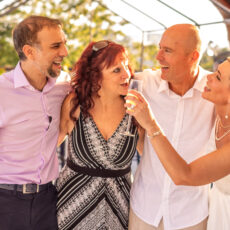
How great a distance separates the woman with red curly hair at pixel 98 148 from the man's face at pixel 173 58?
29cm

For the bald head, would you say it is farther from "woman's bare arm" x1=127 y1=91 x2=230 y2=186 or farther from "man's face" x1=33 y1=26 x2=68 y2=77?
"woman's bare arm" x1=127 y1=91 x2=230 y2=186

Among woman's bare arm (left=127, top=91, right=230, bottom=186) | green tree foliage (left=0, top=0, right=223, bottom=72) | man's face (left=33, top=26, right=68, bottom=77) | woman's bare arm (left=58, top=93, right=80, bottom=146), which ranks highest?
man's face (left=33, top=26, right=68, bottom=77)

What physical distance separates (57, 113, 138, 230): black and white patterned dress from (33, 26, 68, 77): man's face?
463mm

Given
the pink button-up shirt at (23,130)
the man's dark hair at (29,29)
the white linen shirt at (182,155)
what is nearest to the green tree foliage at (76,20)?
the man's dark hair at (29,29)

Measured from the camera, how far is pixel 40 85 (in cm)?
260

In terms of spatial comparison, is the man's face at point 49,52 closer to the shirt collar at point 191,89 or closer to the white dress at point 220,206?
the shirt collar at point 191,89

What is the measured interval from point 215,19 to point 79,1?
12.9 metres

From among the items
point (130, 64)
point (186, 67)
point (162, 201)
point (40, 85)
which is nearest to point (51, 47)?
point (40, 85)

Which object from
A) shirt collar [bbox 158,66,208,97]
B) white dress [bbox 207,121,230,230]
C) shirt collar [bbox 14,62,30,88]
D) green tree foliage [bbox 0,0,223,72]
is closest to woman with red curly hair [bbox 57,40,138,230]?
shirt collar [bbox 158,66,208,97]

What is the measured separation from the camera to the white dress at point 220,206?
238cm

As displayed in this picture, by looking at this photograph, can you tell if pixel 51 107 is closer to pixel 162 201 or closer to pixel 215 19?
pixel 162 201

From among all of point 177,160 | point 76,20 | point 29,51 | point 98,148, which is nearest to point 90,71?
point 29,51

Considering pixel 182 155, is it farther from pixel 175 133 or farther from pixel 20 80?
pixel 20 80

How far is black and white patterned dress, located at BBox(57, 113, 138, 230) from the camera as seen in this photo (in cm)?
251
